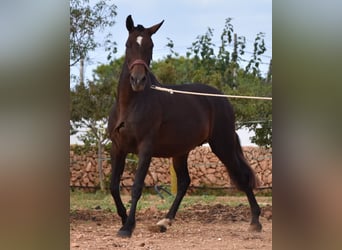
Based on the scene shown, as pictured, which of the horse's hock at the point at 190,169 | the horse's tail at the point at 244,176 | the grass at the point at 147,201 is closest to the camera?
the horse's tail at the point at 244,176

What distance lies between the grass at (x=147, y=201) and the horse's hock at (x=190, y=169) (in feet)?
0.91

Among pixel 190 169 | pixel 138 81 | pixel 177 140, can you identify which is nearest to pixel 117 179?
pixel 177 140

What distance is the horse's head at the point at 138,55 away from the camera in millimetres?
4390

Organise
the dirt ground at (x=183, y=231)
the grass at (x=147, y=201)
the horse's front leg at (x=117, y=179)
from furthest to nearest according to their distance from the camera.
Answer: the grass at (x=147, y=201), the horse's front leg at (x=117, y=179), the dirt ground at (x=183, y=231)

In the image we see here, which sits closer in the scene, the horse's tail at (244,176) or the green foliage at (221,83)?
the horse's tail at (244,176)

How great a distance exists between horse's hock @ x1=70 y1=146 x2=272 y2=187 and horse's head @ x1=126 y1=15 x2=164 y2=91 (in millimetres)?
3608

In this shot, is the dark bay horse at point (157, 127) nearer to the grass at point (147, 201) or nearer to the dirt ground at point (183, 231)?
the dirt ground at point (183, 231)

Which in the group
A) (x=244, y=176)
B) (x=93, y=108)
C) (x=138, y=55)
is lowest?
(x=244, y=176)

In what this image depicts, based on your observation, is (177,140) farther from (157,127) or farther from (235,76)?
(235,76)

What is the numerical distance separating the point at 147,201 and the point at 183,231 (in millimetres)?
2100

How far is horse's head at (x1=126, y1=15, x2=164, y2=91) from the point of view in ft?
14.4

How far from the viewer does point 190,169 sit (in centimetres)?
827

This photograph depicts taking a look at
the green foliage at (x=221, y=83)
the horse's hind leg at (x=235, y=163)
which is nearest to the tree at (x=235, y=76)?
the green foliage at (x=221, y=83)

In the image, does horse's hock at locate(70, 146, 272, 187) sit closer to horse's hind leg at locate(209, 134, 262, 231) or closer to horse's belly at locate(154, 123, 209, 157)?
horse's hind leg at locate(209, 134, 262, 231)
